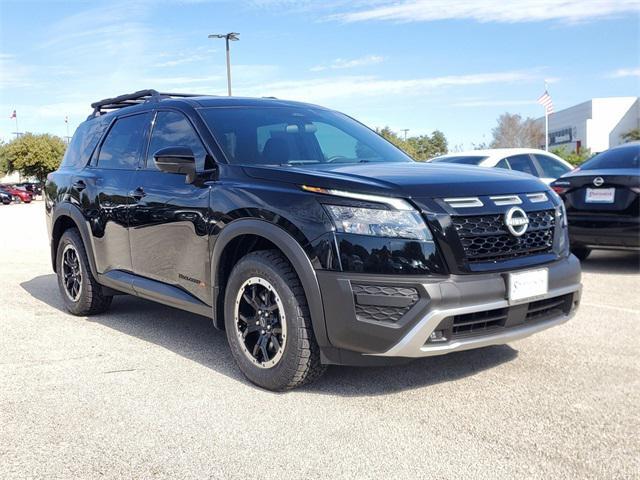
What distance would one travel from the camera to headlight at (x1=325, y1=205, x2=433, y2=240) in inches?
131

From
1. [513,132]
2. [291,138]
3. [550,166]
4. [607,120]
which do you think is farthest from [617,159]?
[607,120]

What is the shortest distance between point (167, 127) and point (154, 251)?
3.05 feet

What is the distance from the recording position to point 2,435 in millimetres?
3277

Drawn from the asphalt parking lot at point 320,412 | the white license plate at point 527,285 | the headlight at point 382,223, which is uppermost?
the headlight at point 382,223

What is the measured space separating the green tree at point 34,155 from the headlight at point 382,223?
222ft

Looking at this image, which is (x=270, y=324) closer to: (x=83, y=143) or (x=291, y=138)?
(x=291, y=138)

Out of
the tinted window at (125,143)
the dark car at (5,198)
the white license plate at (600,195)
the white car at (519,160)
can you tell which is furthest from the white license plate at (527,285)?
the dark car at (5,198)

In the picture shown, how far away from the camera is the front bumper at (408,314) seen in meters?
3.29

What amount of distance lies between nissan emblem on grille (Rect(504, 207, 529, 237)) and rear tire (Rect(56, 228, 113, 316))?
3700 mm

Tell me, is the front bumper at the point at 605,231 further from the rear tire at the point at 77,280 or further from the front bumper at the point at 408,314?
the rear tire at the point at 77,280

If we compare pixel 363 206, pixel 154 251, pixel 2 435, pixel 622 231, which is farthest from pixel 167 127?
pixel 622 231

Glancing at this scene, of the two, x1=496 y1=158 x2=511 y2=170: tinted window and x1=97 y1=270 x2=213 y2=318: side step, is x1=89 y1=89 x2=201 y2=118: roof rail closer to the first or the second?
x1=97 y1=270 x2=213 y2=318: side step

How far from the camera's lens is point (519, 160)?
977 centimetres

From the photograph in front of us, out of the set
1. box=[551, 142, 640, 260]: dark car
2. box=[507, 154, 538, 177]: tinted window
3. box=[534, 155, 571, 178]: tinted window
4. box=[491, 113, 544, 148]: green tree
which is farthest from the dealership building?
box=[551, 142, 640, 260]: dark car
